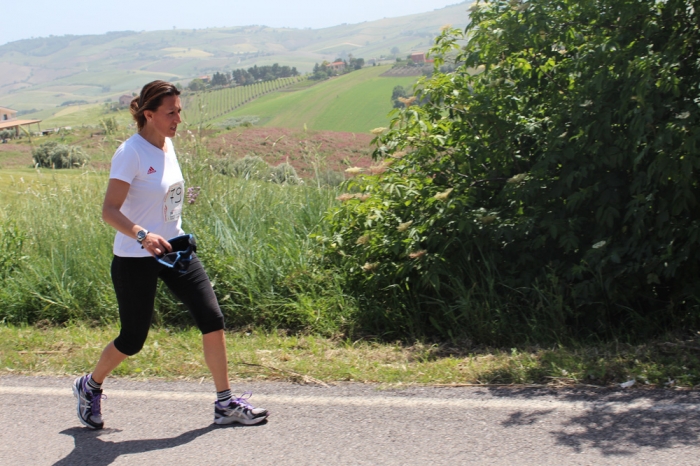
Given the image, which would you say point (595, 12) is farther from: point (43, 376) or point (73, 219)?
point (73, 219)

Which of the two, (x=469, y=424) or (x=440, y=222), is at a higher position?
(x=440, y=222)

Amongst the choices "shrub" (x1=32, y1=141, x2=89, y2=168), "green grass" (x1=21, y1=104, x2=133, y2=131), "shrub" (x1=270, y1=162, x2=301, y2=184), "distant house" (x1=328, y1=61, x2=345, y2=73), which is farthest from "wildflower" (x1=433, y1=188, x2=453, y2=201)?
"distant house" (x1=328, y1=61, x2=345, y2=73)

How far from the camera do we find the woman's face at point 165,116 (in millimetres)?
4016

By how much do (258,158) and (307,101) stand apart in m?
52.4

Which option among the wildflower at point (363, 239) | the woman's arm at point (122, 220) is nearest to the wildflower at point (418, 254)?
the wildflower at point (363, 239)

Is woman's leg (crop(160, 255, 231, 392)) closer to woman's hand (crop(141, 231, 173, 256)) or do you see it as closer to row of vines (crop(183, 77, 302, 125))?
woman's hand (crop(141, 231, 173, 256))

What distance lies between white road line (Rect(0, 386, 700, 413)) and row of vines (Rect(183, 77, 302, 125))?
4.40 metres

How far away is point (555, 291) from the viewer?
5.39 m

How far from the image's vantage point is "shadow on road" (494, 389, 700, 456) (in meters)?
3.47

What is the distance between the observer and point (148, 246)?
12.5ft

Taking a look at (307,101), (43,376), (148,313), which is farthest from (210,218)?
(307,101)

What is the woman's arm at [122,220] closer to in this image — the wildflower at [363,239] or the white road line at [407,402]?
the white road line at [407,402]

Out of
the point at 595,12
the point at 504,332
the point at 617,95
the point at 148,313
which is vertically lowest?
the point at 504,332

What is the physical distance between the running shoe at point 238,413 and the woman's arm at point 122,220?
1.01m
